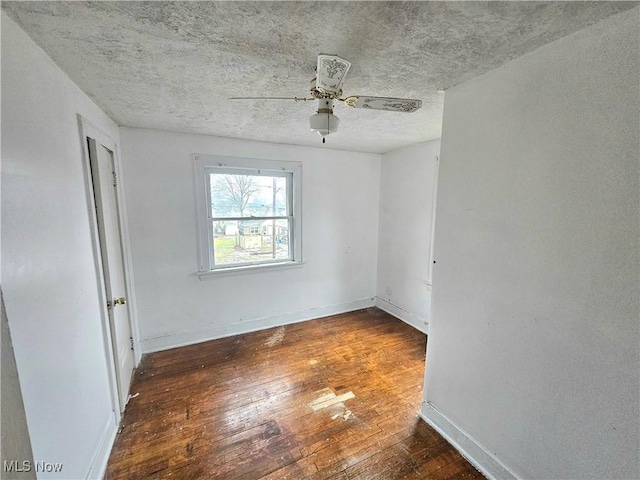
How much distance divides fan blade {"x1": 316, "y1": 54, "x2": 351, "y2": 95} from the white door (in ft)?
5.01

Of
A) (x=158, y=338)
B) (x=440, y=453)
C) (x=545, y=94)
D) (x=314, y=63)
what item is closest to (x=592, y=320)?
(x=545, y=94)

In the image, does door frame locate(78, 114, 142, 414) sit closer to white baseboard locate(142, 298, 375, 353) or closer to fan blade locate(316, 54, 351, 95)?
white baseboard locate(142, 298, 375, 353)

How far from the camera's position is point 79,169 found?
1.52 meters

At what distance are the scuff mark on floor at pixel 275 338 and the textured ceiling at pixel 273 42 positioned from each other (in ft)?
7.85

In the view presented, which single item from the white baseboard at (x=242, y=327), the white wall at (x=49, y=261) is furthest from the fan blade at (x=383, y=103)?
the white baseboard at (x=242, y=327)

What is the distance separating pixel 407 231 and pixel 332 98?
237 cm

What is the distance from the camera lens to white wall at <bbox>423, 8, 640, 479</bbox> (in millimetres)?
1022

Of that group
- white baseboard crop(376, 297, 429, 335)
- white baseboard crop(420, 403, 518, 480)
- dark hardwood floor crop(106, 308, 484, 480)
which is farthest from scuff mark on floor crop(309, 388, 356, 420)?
white baseboard crop(376, 297, 429, 335)

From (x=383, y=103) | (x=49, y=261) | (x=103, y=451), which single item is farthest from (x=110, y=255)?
(x=383, y=103)

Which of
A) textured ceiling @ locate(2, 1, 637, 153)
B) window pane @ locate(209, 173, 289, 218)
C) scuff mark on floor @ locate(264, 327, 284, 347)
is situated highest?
textured ceiling @ locate(2, 1, 637, 153)

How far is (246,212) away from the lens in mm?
3049

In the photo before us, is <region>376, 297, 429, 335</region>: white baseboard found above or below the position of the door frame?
below

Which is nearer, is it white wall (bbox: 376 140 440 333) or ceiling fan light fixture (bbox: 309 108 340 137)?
ceiling fan light fixture (bbox: 309 108 340 137)

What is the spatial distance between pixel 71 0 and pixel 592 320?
2.31 metres
